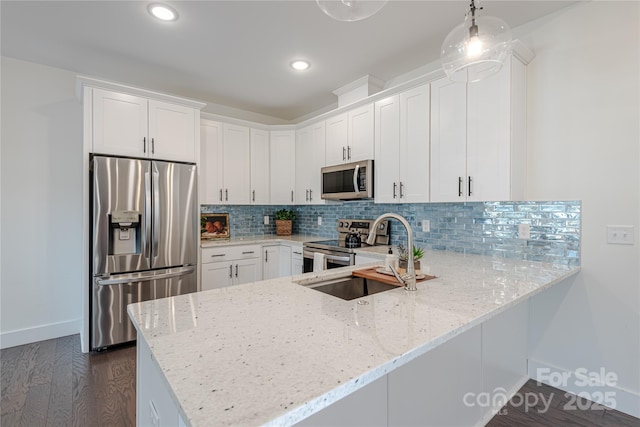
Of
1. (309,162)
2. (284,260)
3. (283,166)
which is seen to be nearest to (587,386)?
(284,260)

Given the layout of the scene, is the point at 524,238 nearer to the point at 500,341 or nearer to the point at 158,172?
the point at 500,341

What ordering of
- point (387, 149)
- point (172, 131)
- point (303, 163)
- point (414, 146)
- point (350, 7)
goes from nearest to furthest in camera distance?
point (350, 7) < point (414, 146) < point (387, 149) < point (172, 131) < point (303, 163)

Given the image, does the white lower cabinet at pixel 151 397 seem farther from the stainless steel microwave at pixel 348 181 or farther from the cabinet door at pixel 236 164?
the cabinet door at pixel 236 164

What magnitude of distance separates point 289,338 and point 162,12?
2407mm

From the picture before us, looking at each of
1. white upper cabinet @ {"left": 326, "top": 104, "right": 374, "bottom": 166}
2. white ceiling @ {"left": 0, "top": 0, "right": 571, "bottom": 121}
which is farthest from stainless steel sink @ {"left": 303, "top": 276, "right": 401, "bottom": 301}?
white ceiling @ {"left": 0, "top": 0, "right": 571, "bottom": 121}

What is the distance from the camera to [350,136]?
3.33m

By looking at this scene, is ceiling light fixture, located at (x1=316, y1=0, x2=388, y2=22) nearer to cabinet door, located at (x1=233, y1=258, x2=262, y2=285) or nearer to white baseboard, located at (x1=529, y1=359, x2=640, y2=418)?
white baseboard, located at (x1=529, y1=359, x2=640, y2=418)

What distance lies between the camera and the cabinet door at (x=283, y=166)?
13.6 feet

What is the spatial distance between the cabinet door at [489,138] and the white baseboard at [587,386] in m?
1.31

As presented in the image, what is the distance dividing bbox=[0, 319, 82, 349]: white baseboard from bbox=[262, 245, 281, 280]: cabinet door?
1974 mm

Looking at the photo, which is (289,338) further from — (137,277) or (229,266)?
(229,266)

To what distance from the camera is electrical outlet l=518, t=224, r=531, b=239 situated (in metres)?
2.29

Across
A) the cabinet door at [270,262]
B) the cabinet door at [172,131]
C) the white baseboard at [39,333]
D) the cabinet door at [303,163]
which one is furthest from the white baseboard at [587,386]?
the white baseboard at [39,333]

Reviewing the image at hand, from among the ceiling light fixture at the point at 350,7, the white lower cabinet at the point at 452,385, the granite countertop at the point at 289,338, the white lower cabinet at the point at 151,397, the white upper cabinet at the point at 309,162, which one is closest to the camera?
the granite countertop at the point at 289,338
